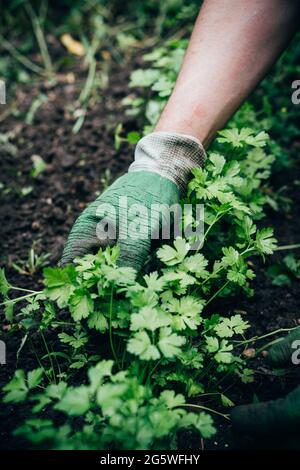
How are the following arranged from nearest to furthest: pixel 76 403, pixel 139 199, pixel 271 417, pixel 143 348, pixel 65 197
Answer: pixel 76 403 < pixel 143 348 < pixel 271 417 < pixel 139 199 < pixel 65 197

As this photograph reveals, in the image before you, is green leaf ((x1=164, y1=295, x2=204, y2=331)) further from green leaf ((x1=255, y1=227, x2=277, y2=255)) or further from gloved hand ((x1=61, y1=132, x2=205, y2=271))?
green leaf ((x1=255, y1=227, x2=277, y2=255))

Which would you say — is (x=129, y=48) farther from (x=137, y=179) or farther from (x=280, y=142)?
(x=137, y=179)

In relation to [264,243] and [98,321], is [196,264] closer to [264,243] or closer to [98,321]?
[264,243]

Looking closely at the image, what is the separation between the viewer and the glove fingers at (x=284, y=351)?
1666 millimetres

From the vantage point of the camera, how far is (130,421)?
1.26m

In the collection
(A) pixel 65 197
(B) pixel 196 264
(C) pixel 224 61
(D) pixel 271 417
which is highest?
(C) pixel 224 61

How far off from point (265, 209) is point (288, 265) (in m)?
0.50

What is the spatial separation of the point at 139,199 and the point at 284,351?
2.86ft

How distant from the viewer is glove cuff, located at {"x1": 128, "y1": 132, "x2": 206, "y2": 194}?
1.93 metres

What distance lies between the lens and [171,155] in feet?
6.33

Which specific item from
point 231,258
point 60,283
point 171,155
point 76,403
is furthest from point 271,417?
point 171,155

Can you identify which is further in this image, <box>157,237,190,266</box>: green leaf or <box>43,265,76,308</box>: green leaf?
<box>157,237,190,266</box>: green leaf

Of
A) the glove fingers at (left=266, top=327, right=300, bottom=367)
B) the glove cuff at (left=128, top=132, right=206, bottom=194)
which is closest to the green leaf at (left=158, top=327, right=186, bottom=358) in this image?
the glove fingers at (left=266, top=327, right=300, bottom=367)
